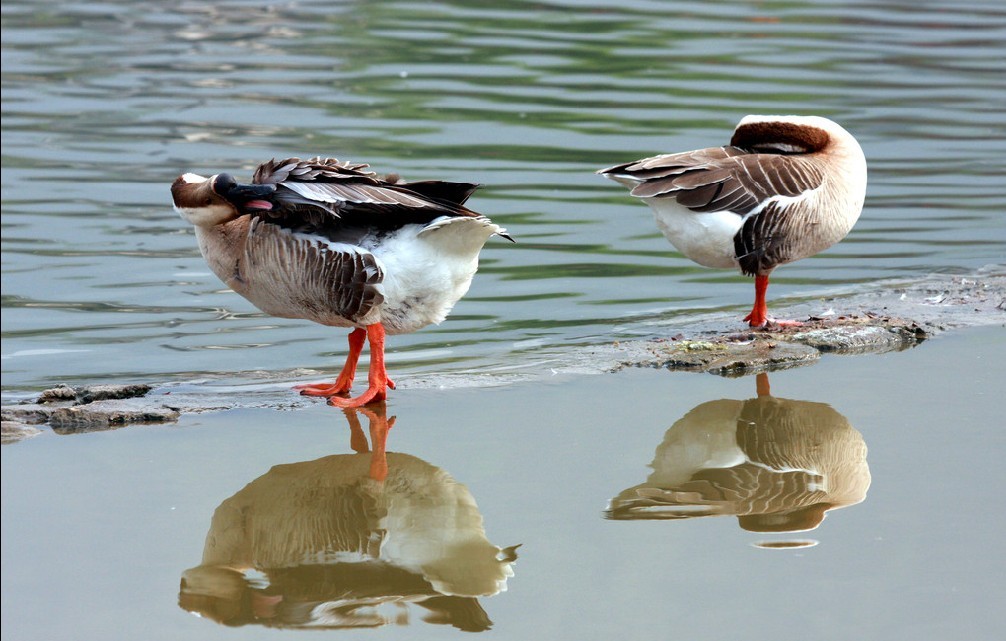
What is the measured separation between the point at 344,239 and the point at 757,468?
2.00m

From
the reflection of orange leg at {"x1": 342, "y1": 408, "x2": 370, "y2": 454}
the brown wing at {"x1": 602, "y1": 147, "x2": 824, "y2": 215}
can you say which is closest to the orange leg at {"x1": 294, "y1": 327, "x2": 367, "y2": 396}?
the reflection of orange leg at {"x1": 342, "y1": 408, "x2": 370, "y2": 454}

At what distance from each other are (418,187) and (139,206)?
4693 mm

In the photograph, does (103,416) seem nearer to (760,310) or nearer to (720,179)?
(720,179)

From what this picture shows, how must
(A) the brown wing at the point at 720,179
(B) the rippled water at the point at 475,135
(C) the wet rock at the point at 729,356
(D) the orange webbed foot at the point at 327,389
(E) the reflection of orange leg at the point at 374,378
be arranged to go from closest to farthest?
(E) the reflection of orange leg at the point at 374,378 < (D) the orange webbed foot at the point at 327,389 < (C) the wet rock at the point at 729,356 < (A) the brown wing at the point at 720,179 < (B) the rippled water at the point at 475,135

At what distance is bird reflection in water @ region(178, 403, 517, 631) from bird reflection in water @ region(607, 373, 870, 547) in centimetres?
66

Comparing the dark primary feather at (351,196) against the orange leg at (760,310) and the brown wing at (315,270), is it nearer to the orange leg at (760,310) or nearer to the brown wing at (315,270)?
the brown wing at (315,270)

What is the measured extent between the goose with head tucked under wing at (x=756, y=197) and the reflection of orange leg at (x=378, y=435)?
1818 mm

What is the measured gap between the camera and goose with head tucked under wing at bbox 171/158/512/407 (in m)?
5.54

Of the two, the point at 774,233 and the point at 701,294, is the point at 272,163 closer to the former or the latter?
the point at 774,233

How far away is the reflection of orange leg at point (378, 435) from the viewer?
5.20m

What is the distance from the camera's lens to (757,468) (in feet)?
17.0

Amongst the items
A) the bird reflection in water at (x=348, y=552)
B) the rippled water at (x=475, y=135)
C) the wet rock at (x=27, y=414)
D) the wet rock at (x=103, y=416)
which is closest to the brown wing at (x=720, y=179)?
the rippled water at (x=475, y=135)

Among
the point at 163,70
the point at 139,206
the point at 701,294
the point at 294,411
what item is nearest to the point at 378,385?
the point at 294,411

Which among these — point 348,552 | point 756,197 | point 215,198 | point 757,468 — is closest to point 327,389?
point 215,198
